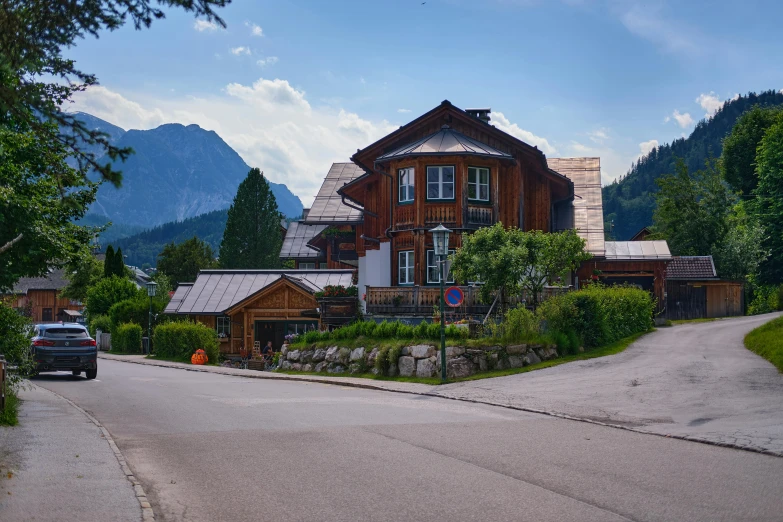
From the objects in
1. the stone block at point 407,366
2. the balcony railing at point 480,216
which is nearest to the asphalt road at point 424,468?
the stone block at point 407,366

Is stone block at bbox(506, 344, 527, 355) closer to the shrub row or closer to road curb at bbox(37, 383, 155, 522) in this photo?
the shrub row

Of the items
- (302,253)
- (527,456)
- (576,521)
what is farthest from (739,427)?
(302,253)

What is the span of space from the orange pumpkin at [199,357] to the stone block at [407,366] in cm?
1894

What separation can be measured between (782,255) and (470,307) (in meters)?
33.8

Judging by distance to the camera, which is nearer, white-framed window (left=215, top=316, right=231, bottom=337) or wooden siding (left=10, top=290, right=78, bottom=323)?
white-framed window (left=215, top=316, right=231, bottom=337)

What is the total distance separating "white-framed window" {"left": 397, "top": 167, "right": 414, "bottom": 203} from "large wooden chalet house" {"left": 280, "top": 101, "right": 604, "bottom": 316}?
42 millimetres

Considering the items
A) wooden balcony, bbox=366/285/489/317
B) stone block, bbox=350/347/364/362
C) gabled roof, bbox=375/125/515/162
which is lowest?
stone block, bbox=350/347/364/362

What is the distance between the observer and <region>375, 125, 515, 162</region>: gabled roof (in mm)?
33469

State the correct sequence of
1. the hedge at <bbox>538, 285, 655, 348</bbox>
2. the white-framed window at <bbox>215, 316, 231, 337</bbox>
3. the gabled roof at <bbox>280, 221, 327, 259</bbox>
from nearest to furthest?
the hedge at <bbox>538, 285, 655, 348</bbox>, the white-framed window at <bbox>215, 316, 231, 337</bbox>, the gabled roof at <bbox>280, 221, 327, 259</bbox>

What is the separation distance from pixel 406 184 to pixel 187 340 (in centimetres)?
1615

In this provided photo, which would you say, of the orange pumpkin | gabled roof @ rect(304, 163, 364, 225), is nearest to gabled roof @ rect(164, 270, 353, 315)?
gabled roof @ rect(304, 163, 364, 225)

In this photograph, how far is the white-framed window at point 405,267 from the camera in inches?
1387

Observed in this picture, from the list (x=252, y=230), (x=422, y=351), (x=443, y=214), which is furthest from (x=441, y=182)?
(x=252, y=230)

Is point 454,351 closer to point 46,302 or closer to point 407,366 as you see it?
point 407,366
